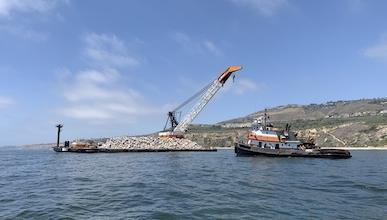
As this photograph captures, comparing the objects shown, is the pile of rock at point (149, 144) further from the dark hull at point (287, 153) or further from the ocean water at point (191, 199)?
the ocean water at point (191, 199)

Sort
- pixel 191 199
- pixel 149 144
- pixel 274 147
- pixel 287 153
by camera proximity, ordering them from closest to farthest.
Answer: pixel 191 199 < pixel 287 153 < pixel 274 147 < pixel 149 144

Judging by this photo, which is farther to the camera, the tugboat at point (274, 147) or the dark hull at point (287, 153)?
the tugboat at point (274, 147)

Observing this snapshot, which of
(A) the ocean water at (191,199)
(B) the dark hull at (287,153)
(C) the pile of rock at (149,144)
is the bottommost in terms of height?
(A) the ocean water at (191,199)

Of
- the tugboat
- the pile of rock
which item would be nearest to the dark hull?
the tugboat

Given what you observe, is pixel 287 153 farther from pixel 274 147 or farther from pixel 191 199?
pixel 191 199

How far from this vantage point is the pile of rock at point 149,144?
14362 centimetres

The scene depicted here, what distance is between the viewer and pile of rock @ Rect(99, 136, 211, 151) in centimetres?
14362

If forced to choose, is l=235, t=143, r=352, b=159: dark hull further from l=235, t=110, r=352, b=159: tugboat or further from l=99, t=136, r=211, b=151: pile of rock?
l=99, t=136, r=211, b=151: pile of rock

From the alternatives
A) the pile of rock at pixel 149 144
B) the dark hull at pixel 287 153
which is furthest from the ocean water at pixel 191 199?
the pile of rock at pixel 149 144

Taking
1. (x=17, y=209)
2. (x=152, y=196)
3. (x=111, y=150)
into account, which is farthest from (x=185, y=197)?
(x=111, y=150)

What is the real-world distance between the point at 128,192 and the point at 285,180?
18.3 m

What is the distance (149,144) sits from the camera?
5822 inches

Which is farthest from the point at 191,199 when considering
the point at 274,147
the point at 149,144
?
the point at 149,144

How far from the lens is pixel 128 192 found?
107 feet
